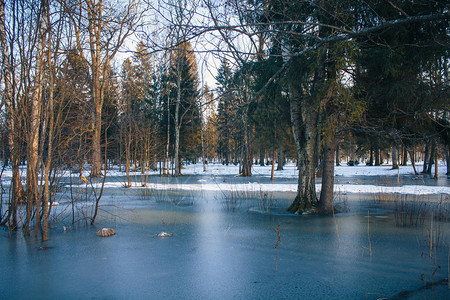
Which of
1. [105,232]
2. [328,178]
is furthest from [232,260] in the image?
[328,178]

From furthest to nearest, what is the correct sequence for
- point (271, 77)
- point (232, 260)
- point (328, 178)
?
point (328, 178) < point (271, 77) < point (232, 260)

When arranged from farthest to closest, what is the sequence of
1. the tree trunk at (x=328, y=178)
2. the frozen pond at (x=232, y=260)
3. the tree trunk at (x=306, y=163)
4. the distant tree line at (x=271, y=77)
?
1. the tree trunk at (x=306, y=163)
2. the tree trunk at (x=328, y=178)
3. the distant tree line at (x=271, y=77)
4. the frozen pond at (x=232, y=260)

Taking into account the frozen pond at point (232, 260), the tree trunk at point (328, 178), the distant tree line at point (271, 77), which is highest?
the distant tree line at point (271, 77)

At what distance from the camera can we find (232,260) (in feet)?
16.8

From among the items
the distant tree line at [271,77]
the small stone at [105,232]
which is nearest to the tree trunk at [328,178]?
the distant tree line at [271,77]

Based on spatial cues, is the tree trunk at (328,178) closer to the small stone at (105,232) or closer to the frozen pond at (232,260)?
the frozen pond at (232,260)

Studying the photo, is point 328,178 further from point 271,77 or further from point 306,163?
point 271,77

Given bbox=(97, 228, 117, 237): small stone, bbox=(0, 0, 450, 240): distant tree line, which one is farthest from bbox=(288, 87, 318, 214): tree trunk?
bbox=(97, 228, 117, 237): small stone

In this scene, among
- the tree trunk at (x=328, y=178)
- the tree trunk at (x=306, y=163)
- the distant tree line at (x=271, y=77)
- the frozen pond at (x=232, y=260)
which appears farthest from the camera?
the tree trunk at (x=306, y=163)

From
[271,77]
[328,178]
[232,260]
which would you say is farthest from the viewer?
[328,178]

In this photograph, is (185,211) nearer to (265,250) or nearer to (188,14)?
(265,250)

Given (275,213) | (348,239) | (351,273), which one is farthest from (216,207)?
(351,273)

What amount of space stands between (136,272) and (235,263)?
4.62ft

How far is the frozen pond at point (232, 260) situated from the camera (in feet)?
13.1
